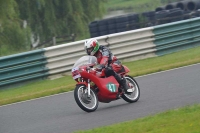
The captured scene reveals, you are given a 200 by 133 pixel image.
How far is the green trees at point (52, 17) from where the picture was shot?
28047 millimetres

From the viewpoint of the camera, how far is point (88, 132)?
326 inches

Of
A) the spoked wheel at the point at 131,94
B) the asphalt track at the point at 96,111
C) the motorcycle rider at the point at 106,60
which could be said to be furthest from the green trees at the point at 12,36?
the motorcycle rider at the point at 106,60

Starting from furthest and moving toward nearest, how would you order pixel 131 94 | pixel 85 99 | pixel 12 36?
pixel 12 36 < pixel 131 94 < pixel 85 99

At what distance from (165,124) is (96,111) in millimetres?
2956

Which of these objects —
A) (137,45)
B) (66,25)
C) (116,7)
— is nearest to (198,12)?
(66,25)

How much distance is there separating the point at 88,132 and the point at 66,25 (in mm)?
23802

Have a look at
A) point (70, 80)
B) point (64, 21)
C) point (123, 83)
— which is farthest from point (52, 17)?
point (123, 83)

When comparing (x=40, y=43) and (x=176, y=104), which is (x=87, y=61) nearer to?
(x=176, y=104)

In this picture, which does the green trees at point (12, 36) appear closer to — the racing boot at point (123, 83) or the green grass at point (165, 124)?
the racing boot at point (123, 83)

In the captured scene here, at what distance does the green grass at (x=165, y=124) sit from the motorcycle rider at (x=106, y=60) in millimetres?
2138

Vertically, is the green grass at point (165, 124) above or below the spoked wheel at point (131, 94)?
below

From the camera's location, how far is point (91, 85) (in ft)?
35.9

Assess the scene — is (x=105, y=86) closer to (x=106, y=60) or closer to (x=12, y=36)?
(x=106, y=60)

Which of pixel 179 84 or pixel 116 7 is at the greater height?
pixel 116 7
